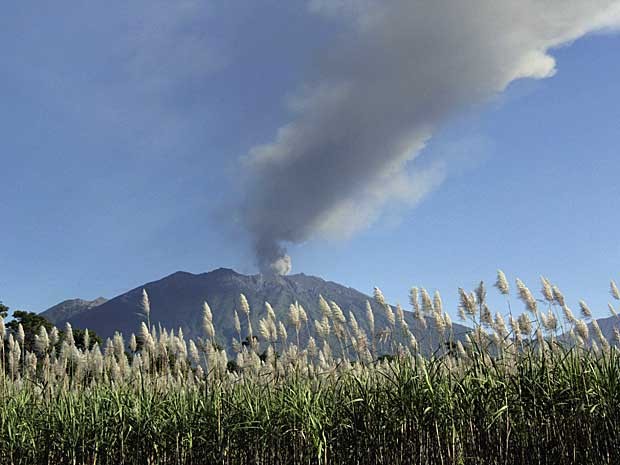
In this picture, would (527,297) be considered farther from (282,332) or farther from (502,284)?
(282,332)

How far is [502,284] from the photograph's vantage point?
8.84 m

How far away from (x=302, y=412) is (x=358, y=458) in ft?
2.99

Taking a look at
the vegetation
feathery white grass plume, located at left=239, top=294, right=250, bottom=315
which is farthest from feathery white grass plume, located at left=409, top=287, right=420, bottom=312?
feathery white grass plume, located at left=239, top=294, right=250, bottom=315

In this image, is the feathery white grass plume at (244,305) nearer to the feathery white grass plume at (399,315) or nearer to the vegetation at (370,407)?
the vegetation at (370,407)

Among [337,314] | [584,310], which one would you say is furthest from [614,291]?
[337,314]

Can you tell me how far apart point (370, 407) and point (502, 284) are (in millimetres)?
3500

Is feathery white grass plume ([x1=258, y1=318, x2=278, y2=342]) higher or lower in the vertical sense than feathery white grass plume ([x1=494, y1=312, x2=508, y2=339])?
higher

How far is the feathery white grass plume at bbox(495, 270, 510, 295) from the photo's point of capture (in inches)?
347

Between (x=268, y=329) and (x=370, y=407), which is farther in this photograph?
(x=268, y=329)

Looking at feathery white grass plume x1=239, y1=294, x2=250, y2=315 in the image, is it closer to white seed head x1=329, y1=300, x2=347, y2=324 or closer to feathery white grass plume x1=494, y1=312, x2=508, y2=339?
white seed head x1=329, y1=300, x2=347, y2=324

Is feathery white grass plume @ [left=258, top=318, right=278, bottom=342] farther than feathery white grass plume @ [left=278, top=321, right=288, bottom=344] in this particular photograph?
No

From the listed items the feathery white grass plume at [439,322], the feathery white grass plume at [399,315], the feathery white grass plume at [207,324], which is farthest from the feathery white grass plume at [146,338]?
the feathery white grass plume at [439,322]

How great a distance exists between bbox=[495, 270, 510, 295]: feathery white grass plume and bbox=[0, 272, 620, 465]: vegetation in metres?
0.02

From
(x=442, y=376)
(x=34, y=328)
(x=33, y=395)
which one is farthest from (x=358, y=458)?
(x=34, y=328)
